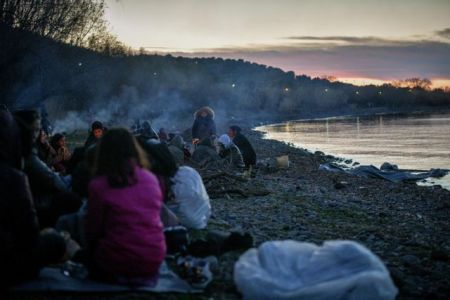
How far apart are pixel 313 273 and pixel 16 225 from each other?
2751 millimetres

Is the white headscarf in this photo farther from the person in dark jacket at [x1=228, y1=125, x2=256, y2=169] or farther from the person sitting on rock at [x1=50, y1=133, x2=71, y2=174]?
the person sitting on rock at [x1=50, y1=133, x2=71, y2=174]

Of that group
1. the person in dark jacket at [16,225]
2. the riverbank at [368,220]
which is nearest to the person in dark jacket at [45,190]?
the person in dark jacket at [16,225]

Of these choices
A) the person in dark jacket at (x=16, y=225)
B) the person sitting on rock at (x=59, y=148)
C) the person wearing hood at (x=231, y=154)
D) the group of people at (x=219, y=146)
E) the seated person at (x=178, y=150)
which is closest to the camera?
the person in dark jacket at (x=16, y=225)

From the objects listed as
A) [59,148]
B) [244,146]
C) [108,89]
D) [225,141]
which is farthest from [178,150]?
[108,89]

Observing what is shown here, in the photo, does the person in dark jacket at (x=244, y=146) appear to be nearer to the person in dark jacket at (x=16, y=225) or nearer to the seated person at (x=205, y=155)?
the seated person at (x=205, y=155)

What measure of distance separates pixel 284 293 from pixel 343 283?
0.52 metres

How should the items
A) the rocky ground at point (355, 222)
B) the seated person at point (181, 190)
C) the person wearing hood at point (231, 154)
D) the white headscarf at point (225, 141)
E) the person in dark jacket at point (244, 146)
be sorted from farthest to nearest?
the person in dark jacket at point (244, 146)
the white headscarf at point (225, 141)
the person wearing hood at point (231, 154)
the seated person at point (181, 190)
the rocky ground at point (355, 222)

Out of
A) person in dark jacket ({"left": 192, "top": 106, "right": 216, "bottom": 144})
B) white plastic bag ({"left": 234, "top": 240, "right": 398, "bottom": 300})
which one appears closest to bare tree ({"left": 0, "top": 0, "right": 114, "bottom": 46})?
person in dark jacket ({"left": 192, "top": 106, "right": 216, "bottom": 144})

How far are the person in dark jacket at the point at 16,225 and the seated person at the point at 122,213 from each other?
1.61ft

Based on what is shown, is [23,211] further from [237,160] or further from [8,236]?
[237,160]

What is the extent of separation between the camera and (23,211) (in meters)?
4.36

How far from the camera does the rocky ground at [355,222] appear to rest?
5855 millimetres

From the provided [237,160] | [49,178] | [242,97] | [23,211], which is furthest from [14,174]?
[242,97]

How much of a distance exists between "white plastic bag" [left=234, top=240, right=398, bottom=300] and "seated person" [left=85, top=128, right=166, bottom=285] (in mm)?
942
